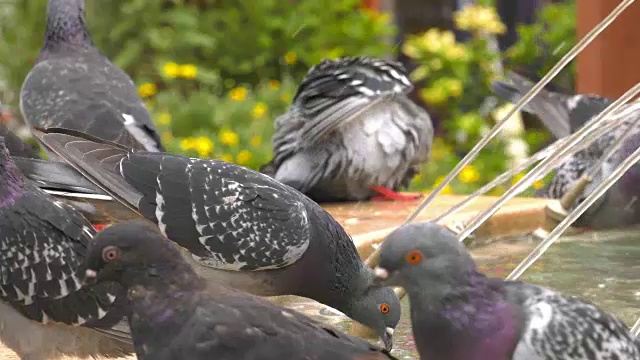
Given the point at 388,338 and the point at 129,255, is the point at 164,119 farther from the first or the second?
the point at 129,255

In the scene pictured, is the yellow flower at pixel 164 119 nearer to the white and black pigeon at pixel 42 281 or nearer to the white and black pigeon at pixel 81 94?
the white and black pigeon at pixel 81 94

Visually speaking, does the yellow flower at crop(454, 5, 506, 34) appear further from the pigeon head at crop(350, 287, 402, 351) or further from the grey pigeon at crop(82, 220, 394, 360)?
the grey pigeon at crop(82, 220, 394, 360)

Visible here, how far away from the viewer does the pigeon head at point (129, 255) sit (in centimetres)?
246

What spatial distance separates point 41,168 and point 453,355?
1963 millimetres

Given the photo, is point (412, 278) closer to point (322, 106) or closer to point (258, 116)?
point (322, 106)

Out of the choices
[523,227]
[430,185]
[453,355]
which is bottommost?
[430,185]

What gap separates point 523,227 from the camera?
18.0ft

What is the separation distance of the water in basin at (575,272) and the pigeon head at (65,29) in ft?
7.02

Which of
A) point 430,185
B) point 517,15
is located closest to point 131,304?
point 430,185

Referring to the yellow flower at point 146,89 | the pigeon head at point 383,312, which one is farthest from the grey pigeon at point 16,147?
the yellow flower at point 146,89

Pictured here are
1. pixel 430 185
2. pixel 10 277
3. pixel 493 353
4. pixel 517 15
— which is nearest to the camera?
pixel 493 353

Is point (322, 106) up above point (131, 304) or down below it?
below

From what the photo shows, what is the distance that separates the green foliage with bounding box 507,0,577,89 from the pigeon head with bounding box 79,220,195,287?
697cm

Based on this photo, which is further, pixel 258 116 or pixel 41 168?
pixel 258 116
